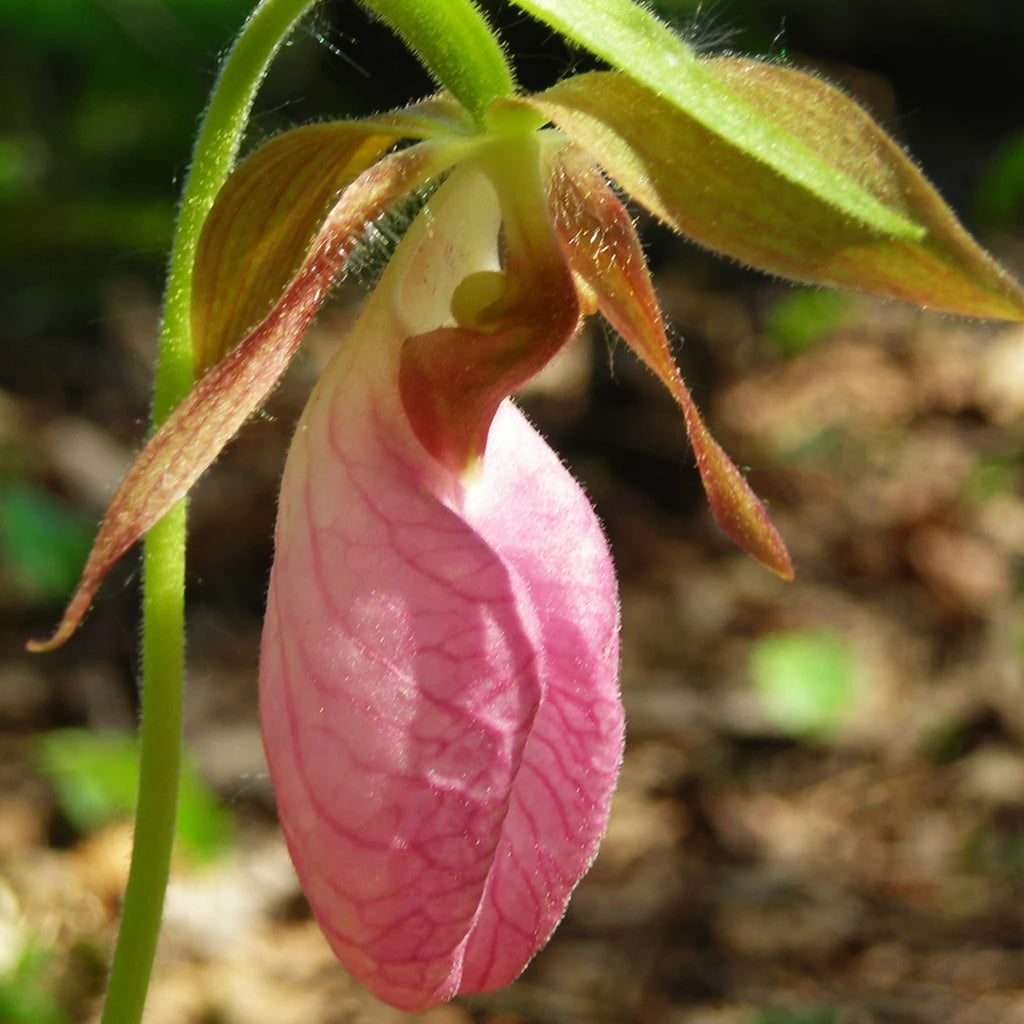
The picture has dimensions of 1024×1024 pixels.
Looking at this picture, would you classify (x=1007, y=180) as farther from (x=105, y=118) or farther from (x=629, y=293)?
(x=105, y=118)

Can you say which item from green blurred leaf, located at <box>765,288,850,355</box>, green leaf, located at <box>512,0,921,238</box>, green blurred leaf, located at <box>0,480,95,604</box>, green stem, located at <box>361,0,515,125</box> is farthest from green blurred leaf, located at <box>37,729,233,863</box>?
green blurred leaf, located at <box>765,288,850,355</box>

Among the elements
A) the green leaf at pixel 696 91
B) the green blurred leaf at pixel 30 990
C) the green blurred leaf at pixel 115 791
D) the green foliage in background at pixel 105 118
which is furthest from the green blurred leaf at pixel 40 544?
the green leaf at pixel 696 91

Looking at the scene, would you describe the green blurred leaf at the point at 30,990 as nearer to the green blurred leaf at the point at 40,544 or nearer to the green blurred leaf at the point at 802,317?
the green blurred leaf at the point at 40,544

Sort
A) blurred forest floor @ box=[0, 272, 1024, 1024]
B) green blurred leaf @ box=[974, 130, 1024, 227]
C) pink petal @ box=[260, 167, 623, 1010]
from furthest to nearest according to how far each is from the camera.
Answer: green blurred leaf @ box=[974, 130, 1024, 227] < blurred forest floor @ box=[0, 272, 1024, 1024] < pink petal @ box=[260, 167, 623, 1010]

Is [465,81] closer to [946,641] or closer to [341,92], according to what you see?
[946,641]

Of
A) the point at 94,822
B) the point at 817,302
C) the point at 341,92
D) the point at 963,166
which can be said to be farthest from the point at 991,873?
the point at 963,166

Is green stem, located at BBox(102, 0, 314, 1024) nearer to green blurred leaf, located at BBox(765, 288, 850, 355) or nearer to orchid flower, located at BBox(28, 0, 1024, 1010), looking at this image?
orchid flower, located at BBox(28, 0, 1024, 1010)

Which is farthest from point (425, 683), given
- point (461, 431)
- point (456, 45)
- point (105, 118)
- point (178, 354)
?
point (105, 118)
